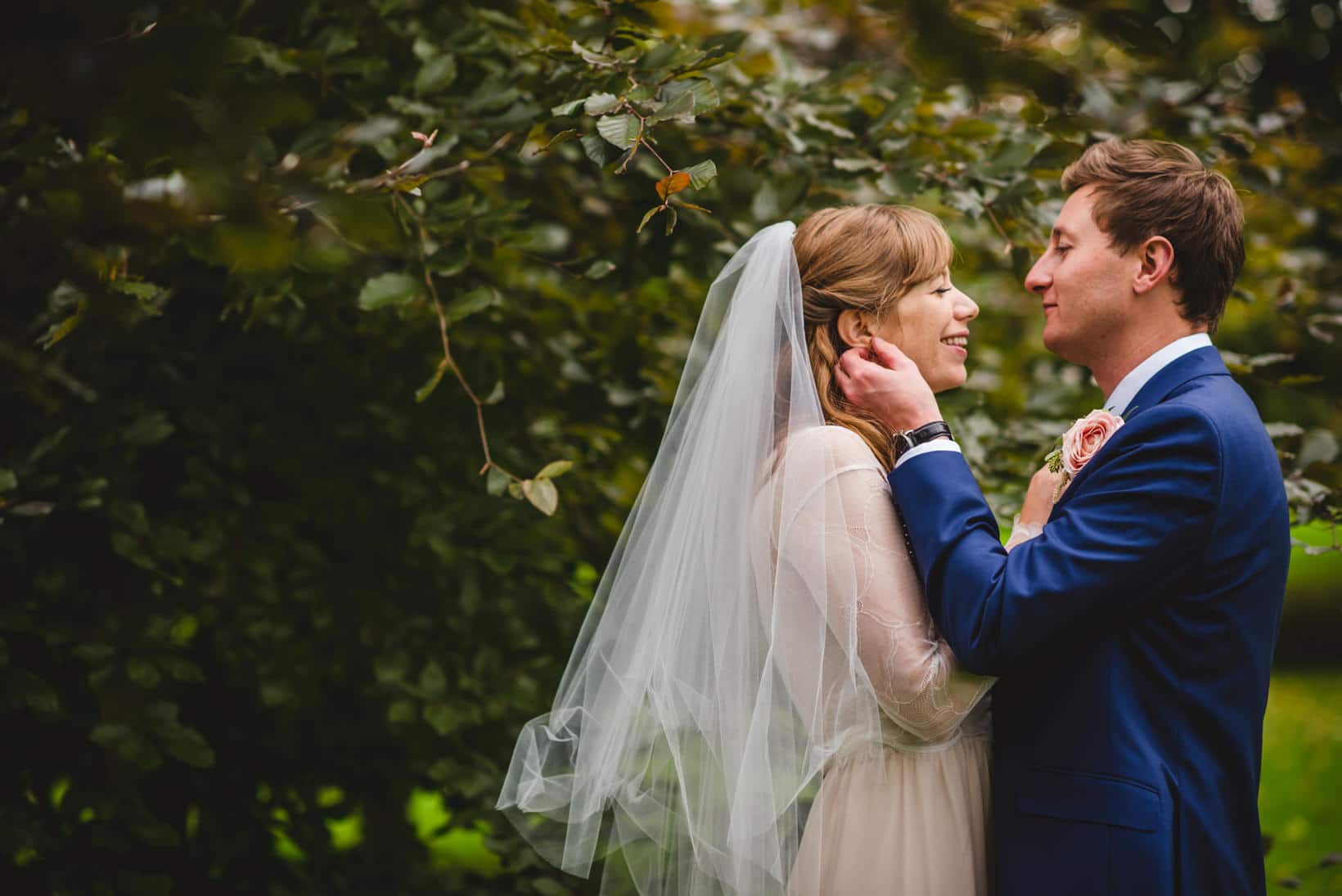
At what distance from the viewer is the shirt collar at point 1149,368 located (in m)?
1.98

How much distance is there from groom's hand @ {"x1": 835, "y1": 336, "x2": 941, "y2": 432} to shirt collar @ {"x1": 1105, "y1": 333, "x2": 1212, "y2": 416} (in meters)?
0.36

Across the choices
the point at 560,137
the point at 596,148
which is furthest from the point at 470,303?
the point at 560,137

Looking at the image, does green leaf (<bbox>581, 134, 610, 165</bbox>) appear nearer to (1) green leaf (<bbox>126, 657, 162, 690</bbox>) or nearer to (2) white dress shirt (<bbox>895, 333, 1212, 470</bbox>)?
(2) white dress shirt (<bbox>895, 333, 1212, 470</bbox>)

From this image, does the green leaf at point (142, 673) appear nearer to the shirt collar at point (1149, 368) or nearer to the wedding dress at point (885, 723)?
the wedding dress at point (885, 723)

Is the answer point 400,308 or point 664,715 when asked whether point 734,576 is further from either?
point 400,308

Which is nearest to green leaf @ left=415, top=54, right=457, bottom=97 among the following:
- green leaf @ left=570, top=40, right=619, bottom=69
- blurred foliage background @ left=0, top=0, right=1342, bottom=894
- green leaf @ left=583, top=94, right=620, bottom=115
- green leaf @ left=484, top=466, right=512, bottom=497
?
blurred foliage background @ left=0, top=0, right=1342, bottom=894

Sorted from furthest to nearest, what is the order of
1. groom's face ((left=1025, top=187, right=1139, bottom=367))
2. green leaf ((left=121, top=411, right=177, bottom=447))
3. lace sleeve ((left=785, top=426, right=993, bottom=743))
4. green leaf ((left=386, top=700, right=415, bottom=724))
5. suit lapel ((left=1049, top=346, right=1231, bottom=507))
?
green leaf ((left=386, top=700, right=415, bottom=724)), green leaf ((left=121, top=411, right=177, bottom=447)), groom's face ((left=1025, top=187, right=1139, bottom=367)), suit lapel ((left=1049, top=346, right=1231, bottom=507)), lace sleeve ((left=785, top=426, right=993, bottom=743))

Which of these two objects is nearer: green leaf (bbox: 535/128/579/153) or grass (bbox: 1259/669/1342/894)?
green leaf (bbox: 535/128/579/153)

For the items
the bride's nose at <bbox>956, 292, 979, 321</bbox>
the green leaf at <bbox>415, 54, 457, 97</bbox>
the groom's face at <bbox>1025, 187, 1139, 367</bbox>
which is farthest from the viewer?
the green leaf at <bbox>415, 54, 457, 97</bbox>

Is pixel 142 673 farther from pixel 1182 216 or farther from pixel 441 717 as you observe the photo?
pixel 1182 216

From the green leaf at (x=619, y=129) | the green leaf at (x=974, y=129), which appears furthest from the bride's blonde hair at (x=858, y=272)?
the green leaf at (x=974, y=129)

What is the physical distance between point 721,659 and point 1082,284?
1023 millimetres

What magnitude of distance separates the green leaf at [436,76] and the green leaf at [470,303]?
1.55 ft

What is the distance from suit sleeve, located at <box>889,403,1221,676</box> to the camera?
1.68 metres
